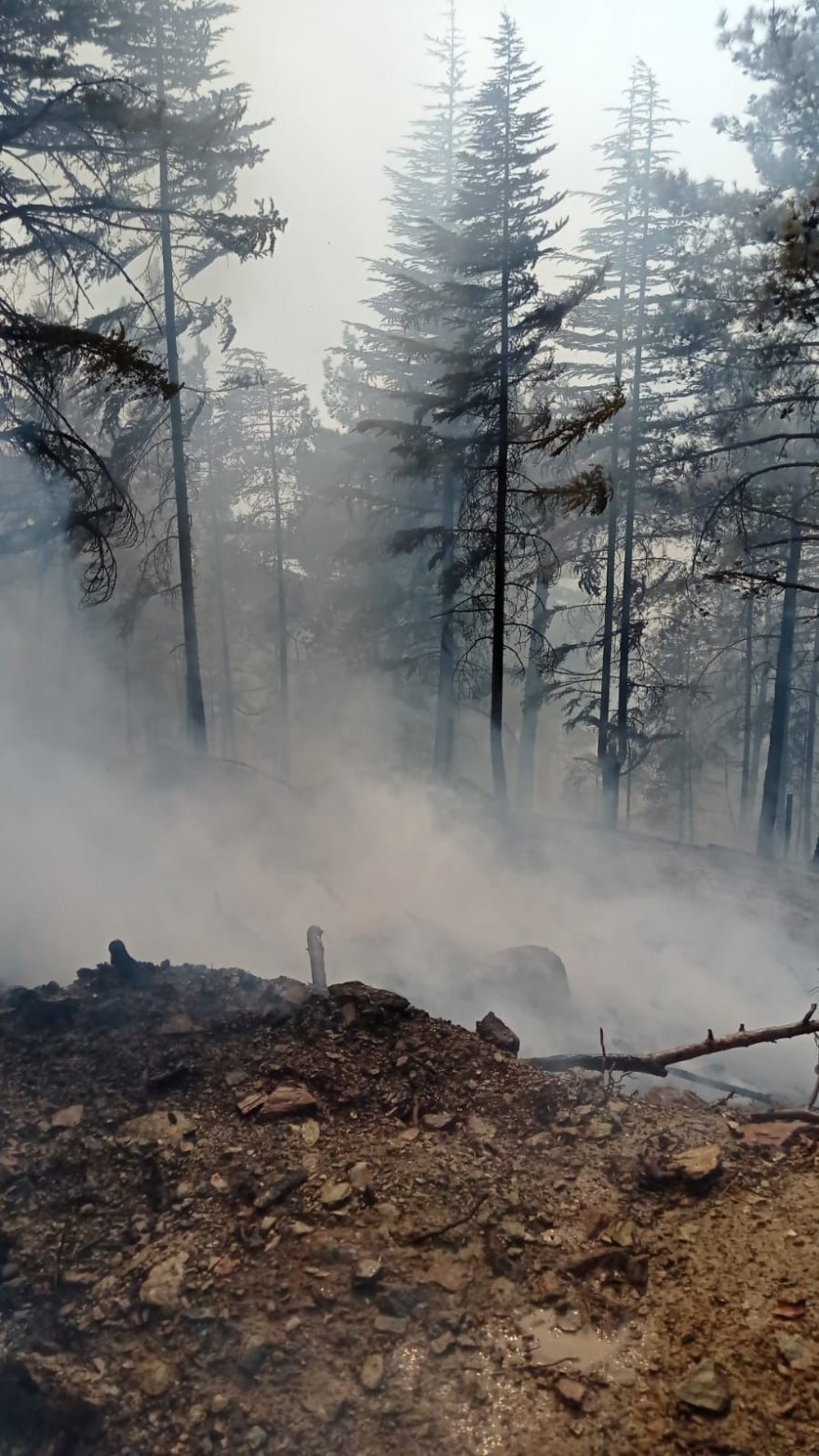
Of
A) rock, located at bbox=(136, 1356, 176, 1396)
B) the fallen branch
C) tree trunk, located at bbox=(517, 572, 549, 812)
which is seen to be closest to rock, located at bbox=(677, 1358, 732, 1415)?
the fallen branch

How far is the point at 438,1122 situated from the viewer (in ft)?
17.2

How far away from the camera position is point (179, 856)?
11672 mm

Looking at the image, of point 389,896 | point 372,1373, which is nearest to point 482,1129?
point 372,1373

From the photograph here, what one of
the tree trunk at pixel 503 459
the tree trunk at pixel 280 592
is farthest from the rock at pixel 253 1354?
the tree trunk at pixel 280 592

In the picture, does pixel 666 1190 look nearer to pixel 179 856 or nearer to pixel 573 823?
pixel 179 856

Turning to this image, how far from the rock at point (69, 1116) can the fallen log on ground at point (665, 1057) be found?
3082 mm

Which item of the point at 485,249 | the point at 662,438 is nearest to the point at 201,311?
the point at 485,249

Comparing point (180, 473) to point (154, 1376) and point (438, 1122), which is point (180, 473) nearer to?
point (438, 1122)

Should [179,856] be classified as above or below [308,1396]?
below

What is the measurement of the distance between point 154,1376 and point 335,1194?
116 cm

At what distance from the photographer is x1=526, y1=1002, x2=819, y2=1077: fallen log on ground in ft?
19.5

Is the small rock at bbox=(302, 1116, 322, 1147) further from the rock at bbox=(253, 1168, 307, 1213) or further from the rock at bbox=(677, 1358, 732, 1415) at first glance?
the rock at bbox=(677, 1358, 732, 1415)

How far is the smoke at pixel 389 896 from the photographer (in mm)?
9500

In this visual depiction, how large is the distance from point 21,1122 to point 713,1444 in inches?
163
